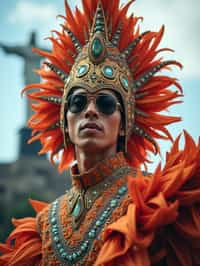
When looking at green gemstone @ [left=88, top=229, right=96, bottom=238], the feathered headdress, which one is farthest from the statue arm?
green gemstone @ [left=88, top=229, right=96, bottom=238]

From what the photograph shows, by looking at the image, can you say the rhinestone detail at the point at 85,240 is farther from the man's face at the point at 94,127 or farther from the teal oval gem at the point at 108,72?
the teal oval gem at the point at 108,72

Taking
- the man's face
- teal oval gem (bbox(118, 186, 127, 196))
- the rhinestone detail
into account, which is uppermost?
the man's face

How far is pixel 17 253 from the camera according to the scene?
212 inches

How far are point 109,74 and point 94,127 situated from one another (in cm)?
42

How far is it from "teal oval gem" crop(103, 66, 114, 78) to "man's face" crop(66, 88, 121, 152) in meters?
A: 0.12

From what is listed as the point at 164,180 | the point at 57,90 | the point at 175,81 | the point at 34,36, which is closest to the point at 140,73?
the point at 175,81

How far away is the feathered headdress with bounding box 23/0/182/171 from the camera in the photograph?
17.4 ft

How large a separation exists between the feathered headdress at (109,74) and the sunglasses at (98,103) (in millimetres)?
91

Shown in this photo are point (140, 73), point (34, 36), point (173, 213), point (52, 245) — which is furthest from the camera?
point (34, 36)

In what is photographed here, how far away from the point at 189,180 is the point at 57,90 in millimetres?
1488

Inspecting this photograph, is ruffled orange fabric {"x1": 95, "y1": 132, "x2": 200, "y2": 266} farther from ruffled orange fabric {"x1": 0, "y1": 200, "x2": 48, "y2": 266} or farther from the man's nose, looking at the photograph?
ruffled orange fabric {"x1": 0, "y1": 200, "x2": 48, "y2": 266}

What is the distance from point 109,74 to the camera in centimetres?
524

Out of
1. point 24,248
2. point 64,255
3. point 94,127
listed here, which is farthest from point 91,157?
point 24,248

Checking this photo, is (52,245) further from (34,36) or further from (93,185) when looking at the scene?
(34,36)
